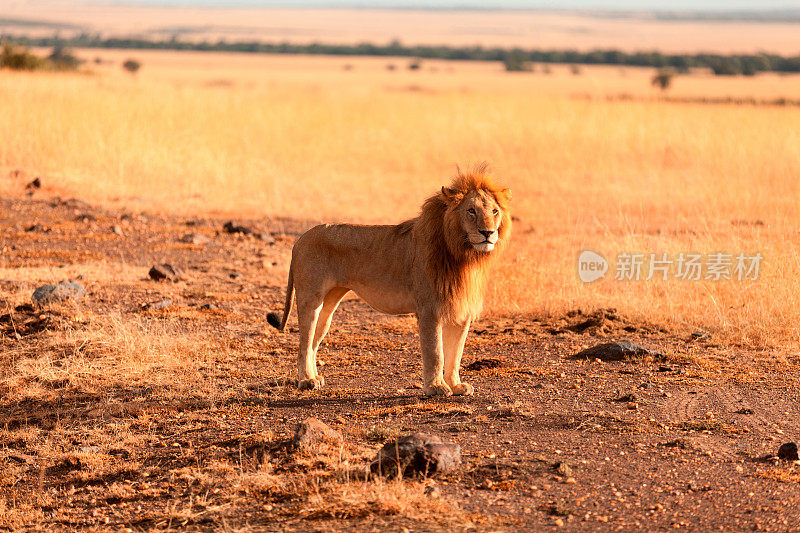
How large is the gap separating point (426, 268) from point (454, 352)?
613 mm

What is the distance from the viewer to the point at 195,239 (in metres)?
12.0

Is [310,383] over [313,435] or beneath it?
beneath

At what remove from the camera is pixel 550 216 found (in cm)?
1421

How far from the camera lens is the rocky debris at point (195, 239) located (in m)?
11.9

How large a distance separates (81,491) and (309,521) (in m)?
1.37

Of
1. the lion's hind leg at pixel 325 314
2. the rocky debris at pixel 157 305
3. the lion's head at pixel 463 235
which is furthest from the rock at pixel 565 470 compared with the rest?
the rocky debris at pixel 157 305

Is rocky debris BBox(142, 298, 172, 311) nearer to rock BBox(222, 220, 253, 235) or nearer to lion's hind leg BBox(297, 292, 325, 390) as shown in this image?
lion's hind leg BBox(297, 292, 325, 390)

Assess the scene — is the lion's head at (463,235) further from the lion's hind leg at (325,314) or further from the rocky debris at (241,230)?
the rocky debris at (241,230)

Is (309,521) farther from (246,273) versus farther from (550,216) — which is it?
(550,216)

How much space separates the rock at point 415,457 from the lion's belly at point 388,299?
4.51ft

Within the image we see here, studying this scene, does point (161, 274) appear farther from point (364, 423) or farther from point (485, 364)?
point (364, 423)

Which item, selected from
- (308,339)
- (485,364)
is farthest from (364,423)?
(485,364)

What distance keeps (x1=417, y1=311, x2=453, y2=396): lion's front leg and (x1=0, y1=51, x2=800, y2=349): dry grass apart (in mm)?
2745

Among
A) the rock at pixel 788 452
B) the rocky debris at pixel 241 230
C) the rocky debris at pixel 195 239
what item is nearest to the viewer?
the rock at pixel 788 452
